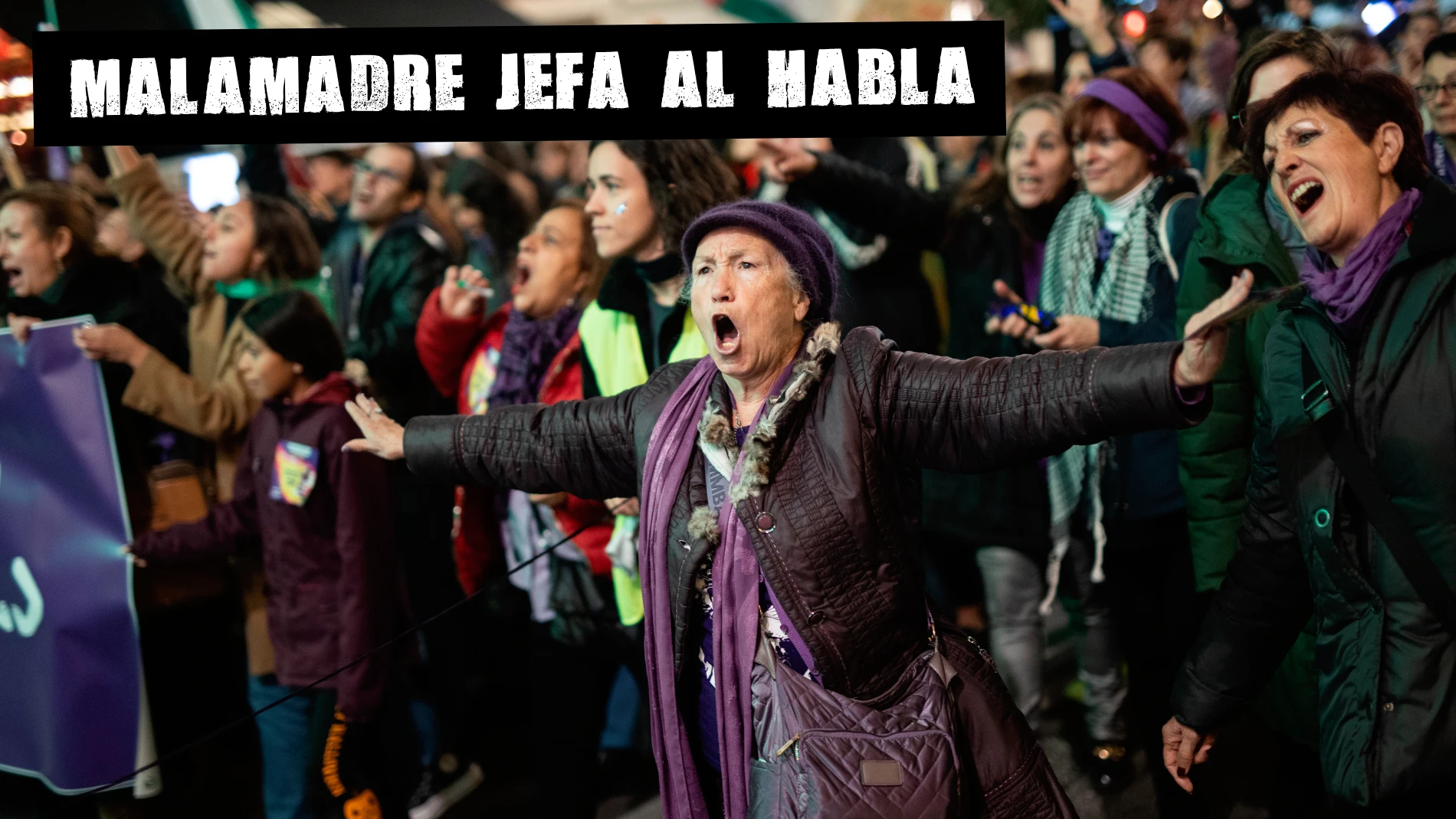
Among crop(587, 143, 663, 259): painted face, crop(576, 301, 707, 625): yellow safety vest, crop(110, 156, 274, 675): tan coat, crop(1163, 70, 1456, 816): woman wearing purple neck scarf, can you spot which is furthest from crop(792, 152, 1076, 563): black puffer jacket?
crop(110, 156, 274, 675): tan coat

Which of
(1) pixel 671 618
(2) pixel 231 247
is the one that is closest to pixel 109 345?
(2) pixel 231 247

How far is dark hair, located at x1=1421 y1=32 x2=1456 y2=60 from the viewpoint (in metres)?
3.27

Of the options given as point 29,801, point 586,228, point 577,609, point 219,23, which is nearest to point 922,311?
point 586,228

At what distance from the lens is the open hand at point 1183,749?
2588mm

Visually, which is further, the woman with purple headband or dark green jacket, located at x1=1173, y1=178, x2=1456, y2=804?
the woman with purple headband

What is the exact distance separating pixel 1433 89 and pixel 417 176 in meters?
3.33

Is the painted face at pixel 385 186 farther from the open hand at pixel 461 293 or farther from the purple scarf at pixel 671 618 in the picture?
the purple scarf at pixel 671 618

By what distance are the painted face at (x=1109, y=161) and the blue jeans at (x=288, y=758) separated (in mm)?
3050

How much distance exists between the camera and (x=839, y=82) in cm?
383

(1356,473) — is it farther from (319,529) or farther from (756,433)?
(319,529)

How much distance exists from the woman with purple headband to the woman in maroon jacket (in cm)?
220

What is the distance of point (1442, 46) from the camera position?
3.29m

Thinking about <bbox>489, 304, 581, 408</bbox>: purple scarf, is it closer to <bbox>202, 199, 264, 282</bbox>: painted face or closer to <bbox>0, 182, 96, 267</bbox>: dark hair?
<bbox>202, 199, 264, 282</bbox>: painted face

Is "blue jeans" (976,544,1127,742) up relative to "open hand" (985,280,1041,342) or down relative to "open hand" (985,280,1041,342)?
down
